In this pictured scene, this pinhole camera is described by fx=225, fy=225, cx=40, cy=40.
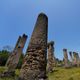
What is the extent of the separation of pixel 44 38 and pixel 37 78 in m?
1.97

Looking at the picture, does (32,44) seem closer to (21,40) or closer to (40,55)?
(40,55)

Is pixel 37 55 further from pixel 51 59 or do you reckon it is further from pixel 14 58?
pixel 51 59

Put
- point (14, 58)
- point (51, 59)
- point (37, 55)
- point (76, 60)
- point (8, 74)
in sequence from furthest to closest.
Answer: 1. point (76, 60)
2. point (51, 59)
3. point (14, 58)
4. point (8, 74)
5. point (37, 55)

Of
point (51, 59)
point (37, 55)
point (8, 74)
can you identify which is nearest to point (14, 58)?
point (8, 74)

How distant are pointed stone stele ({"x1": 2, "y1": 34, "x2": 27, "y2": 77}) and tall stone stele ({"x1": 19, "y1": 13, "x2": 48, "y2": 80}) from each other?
38.0ft

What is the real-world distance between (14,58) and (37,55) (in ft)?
47.1

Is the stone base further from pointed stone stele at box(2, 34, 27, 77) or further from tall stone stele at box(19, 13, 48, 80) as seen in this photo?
tall stone stele at box(19, 13, 48, 80)

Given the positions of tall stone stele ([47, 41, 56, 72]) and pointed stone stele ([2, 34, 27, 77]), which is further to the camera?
tall stone stele ([47, 41, 56, 72])

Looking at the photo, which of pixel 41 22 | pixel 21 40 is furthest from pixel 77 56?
pixel 41 22

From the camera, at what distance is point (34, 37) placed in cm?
1059

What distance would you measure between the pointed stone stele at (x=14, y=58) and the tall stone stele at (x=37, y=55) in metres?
11.6

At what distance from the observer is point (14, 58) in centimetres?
2430

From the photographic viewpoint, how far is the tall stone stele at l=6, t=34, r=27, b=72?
2331 centimetres

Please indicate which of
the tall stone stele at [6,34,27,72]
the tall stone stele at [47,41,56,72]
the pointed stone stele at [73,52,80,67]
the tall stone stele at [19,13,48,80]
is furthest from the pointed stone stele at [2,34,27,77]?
the pointed stone stele at [73,52,80,67]
